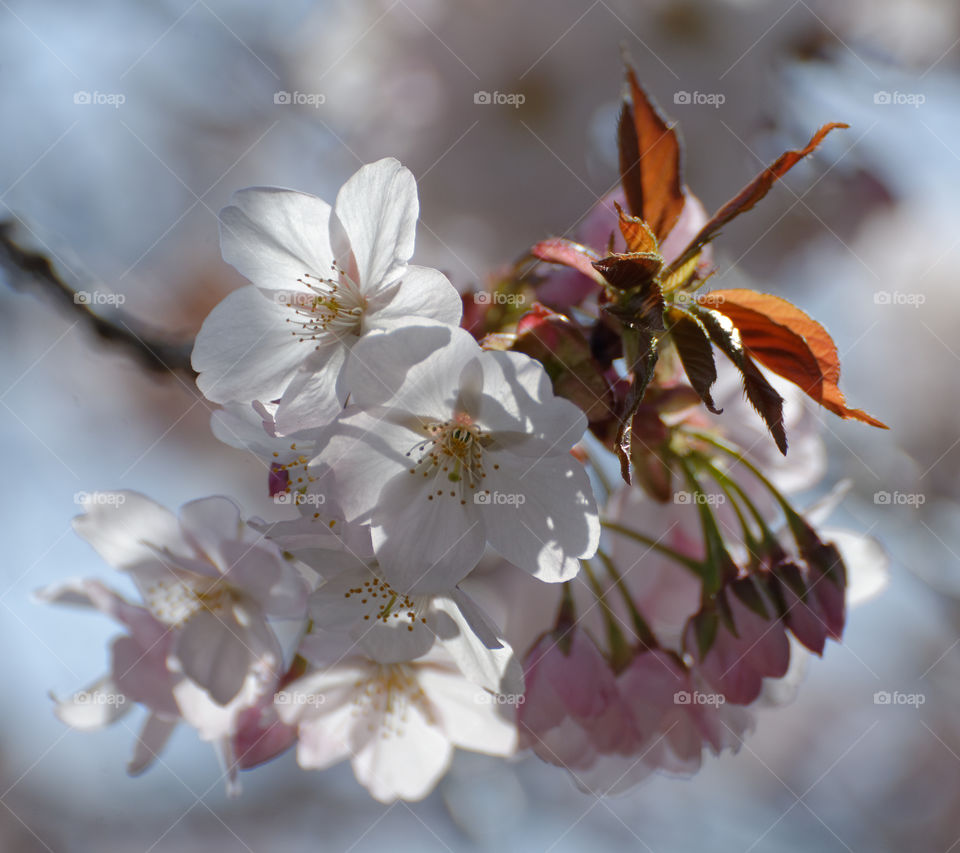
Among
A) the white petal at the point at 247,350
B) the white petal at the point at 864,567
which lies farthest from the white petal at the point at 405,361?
the white petal at the point at 864,567

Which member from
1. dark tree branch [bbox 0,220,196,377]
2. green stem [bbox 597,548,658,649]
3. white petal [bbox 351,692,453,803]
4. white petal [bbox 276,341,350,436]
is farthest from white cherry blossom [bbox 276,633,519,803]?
dark tree branch [bbox 0,220,196,377]

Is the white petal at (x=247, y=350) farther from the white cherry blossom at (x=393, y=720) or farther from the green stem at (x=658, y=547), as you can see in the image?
the green stem at (x=658, y=547)

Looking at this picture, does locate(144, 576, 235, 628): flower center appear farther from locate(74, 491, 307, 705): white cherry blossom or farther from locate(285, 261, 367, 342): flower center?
locate(285, 261, 367, 342): flower center

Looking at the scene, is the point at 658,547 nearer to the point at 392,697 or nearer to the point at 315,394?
the point at 392,697

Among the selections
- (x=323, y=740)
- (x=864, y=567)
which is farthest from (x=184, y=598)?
(x=864, y=567)

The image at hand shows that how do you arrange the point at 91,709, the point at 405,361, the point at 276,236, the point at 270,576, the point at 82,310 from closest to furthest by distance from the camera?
the point at 405,361, the point at 276,236, the point at 270,576, the point at 91,709, the point at 82,310

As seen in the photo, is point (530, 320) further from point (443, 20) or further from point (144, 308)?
point (443, 20)
